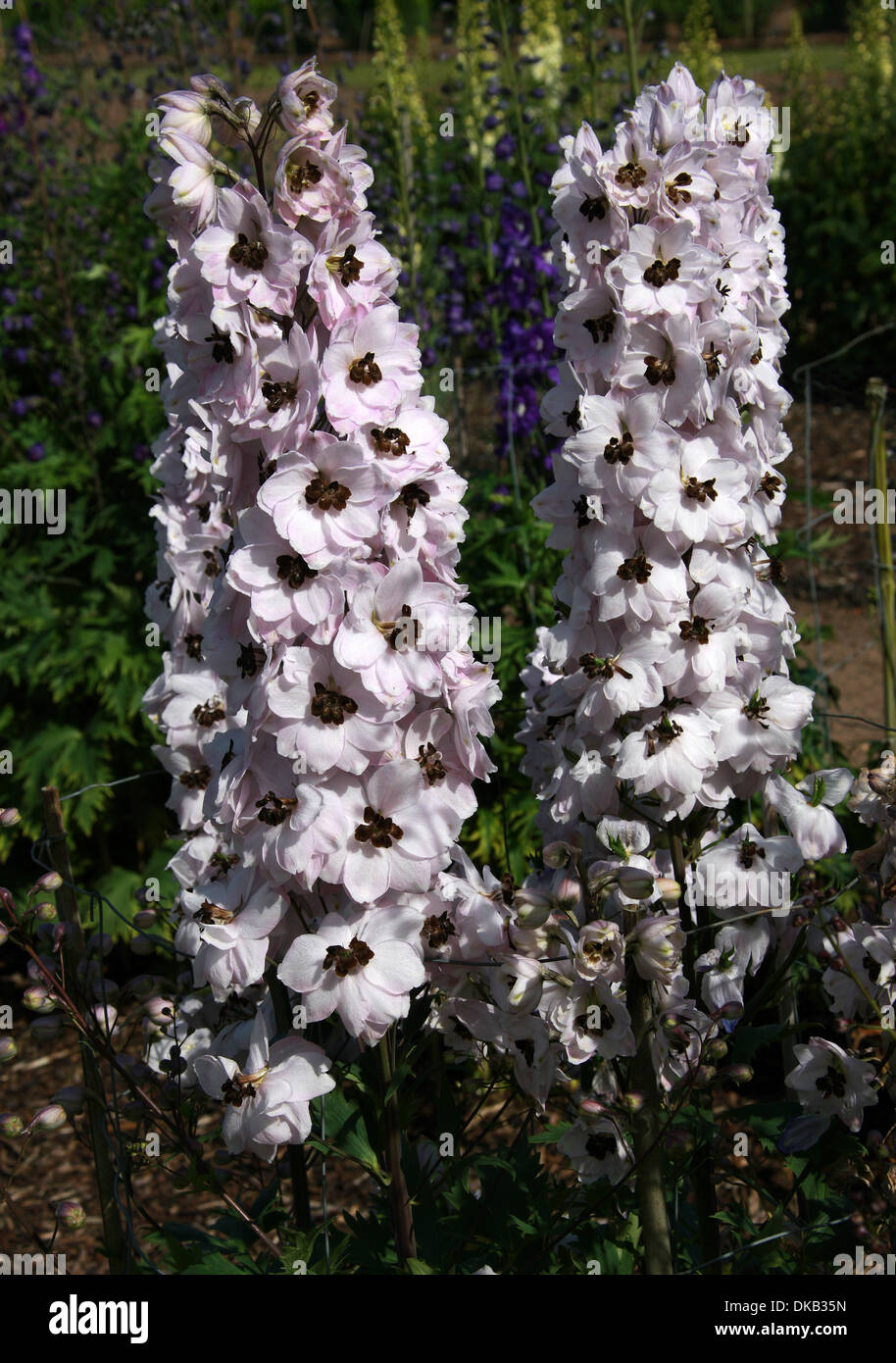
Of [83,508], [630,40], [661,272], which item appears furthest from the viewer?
[83,508]

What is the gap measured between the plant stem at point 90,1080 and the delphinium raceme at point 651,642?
2.12ft

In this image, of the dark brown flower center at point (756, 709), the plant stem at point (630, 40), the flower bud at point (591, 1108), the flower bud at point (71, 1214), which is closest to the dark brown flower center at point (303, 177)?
the dark brown flower center at point (756, 709)

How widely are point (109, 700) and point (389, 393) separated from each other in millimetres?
3138

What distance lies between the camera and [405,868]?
1825 millimetres

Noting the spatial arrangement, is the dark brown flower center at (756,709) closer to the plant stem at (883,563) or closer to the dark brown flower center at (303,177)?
the dark brown flower center at (303,177)

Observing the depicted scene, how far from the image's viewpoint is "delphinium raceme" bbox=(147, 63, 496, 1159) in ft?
5.70

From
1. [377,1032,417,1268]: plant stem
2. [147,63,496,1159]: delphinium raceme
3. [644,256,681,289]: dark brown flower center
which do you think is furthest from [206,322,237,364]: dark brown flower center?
[377,1032,417,1268]: plant stem

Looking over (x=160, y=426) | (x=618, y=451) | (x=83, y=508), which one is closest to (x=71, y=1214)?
(x=618, y=451)

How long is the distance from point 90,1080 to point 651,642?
1238 mm

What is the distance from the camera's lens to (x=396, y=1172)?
1.99 metres

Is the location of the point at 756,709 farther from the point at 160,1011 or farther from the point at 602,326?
the point at 160,1011

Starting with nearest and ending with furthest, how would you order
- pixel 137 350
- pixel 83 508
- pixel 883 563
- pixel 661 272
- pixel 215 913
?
pixel 215 913
pixel 661 272
pixel 883 563
pixel 83 508
pixel 137 350

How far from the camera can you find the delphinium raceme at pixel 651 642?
1.96 m

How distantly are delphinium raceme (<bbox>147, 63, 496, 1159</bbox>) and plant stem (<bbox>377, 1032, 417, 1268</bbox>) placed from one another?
151 mm
